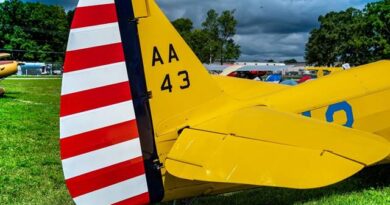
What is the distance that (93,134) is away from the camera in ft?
11.0

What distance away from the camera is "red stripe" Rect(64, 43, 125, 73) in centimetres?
322

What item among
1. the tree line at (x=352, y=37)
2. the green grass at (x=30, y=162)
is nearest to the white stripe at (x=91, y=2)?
the green grass at (x=30, y=162)

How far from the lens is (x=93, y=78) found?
334cm

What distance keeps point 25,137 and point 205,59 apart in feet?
275

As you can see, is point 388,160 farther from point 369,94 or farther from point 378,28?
point 378,28

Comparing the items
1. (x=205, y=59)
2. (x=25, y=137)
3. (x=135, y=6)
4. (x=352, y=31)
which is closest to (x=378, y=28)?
(x=352, y=31)

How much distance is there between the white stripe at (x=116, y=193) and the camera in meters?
3.32

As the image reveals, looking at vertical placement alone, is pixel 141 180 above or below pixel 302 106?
below

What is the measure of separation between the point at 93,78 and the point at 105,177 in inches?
29.2

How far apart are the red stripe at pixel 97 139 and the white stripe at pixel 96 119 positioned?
0.03 m

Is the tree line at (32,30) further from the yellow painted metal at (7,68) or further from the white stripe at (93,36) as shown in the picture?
the white stripe at (93,36)

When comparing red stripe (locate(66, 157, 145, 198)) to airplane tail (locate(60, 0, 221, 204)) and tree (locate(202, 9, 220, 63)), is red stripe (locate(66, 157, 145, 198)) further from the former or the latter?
tree (locate(202, 9, 220, 63))

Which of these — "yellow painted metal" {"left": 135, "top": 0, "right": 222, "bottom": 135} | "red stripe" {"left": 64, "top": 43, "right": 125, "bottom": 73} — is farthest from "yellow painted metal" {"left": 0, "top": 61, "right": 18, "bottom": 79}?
"red stripe" {"left": 64, "top": 43, "right": 125, "bottom": 73}

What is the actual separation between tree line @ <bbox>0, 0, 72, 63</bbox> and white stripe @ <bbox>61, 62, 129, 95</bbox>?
77627 millimetres
